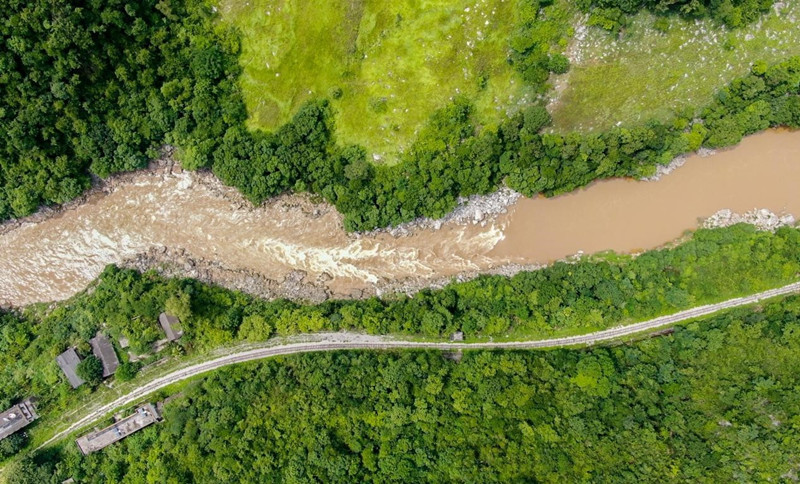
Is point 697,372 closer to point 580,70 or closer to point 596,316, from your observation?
point 596,316

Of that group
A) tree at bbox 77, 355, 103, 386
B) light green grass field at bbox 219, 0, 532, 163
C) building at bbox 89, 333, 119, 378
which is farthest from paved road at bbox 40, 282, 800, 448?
light green grass field at bbox 219, 0, 532, 163

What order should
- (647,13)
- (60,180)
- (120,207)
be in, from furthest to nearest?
1. (120,207)
2. (60,180)
3. (647,13)

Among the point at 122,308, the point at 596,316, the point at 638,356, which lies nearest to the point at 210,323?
the point at 122,308

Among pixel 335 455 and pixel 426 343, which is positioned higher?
pixel 426 343

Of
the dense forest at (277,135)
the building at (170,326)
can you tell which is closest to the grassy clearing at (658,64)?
the dense forest at (277,135)

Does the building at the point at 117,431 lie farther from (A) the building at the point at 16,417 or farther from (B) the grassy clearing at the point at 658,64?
(B) the grassy clearing at the point at 658,64

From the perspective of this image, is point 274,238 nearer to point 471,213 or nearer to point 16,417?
point 471,213

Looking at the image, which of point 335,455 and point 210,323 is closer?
point 335,455
